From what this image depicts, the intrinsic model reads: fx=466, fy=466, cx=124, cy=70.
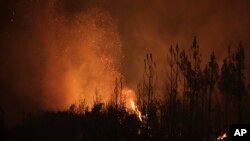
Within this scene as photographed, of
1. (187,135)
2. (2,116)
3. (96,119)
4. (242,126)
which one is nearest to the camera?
(242,126)

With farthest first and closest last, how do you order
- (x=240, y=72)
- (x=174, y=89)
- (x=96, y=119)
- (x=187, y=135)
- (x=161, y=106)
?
1. (x=96, y=119)
2. (x=161, y=106)
3. (x=174, y=89)
4. (x=187, y=135)
5. (x=240, y=72)

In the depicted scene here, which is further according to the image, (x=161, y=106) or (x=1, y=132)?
(x=1, y=132)

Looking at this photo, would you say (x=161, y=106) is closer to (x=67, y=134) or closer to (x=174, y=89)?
(x=174, y=89)

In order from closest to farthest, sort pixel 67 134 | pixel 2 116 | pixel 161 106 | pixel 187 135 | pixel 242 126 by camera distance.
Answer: pixel 242 126, pixel 187 135, pixel 161 106, pixel 67 134, pixel 2 116

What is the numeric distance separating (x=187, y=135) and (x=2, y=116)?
325 ft

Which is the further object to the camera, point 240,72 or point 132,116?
point 132,116

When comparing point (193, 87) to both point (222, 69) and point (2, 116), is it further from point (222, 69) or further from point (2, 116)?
point (2, 116)

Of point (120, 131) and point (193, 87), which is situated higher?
point (193, 87)

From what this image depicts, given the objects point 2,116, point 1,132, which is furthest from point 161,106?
point 2,116

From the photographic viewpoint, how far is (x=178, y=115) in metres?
140

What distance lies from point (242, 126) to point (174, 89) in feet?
351

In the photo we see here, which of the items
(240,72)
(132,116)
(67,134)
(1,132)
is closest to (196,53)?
(240,72)

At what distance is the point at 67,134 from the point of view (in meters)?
169

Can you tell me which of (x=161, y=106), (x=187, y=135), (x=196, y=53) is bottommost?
(x=187, y=135)
